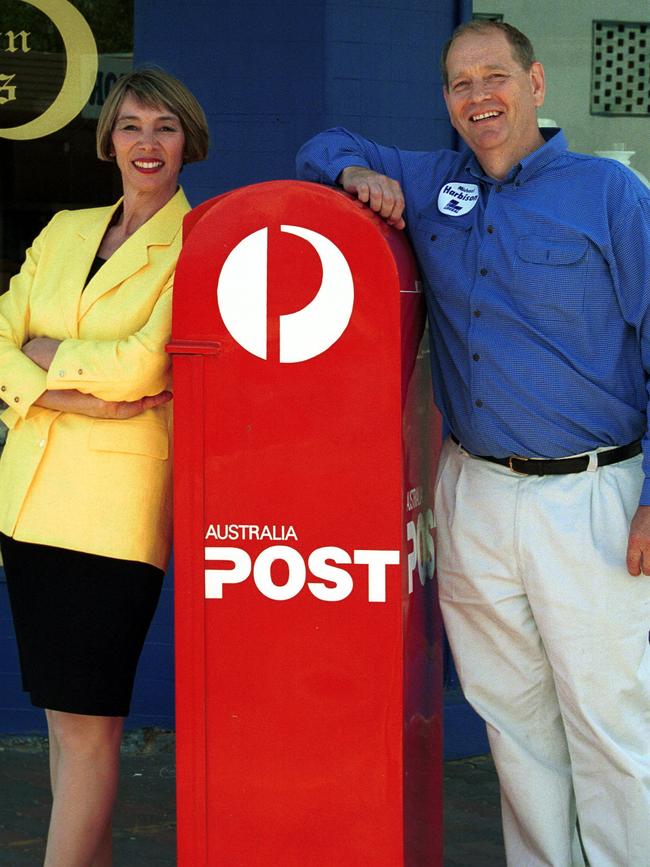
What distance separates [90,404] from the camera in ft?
9.29

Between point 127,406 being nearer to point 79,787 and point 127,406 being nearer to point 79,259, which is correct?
point 79,259

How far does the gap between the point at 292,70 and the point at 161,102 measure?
1534 mm

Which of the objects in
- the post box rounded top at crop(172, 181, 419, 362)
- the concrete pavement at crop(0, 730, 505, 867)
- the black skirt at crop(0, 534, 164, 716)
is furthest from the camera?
the concrete pavement at crop(0, 730, 505, 867)

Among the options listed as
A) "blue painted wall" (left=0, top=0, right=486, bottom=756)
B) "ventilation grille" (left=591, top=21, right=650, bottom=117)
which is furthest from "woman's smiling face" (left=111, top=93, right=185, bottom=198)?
"ventilation grille" (left=591, top=21, right=650, bottom=117)

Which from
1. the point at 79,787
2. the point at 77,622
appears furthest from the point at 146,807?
the point at 77,622

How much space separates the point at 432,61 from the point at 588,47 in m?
0.73

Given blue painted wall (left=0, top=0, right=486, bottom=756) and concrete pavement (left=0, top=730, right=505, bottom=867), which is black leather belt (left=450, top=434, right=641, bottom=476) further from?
blue painted wall (left=0, top=0, right=486, bottom=756)

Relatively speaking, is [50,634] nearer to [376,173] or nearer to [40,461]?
[40,461]

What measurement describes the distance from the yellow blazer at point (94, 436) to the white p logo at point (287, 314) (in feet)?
0.98

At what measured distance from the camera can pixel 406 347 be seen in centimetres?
266

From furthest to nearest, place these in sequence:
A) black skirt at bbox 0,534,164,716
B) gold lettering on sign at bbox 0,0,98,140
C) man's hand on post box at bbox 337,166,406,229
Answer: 1. gold lettering on sign at bbox 0,0,98,140
2. black skirt at bbox 0,534,164,716
3. man's hand on post box at bbox 337,166,406,229

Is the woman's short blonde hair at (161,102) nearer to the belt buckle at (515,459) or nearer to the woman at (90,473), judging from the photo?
the woman at (90,473)

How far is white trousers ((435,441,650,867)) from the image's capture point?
2.76 meters

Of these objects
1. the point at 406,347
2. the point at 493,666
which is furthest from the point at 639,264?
the point at 493,666
